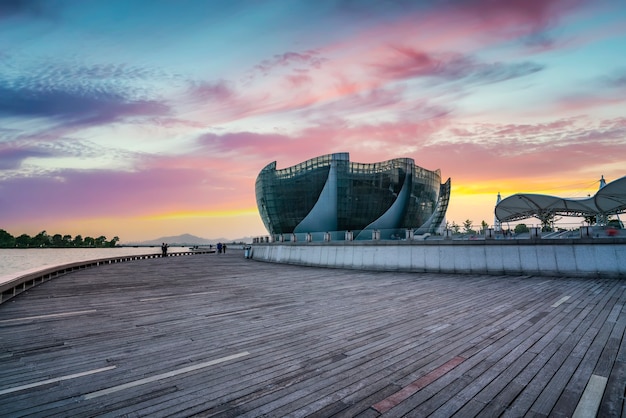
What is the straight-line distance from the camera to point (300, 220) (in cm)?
6669

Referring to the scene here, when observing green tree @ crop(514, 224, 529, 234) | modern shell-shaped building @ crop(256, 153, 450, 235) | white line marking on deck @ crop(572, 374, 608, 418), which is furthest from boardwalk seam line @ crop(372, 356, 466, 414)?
modern shell-shaped building @ crop(256, 153, 450, 235)

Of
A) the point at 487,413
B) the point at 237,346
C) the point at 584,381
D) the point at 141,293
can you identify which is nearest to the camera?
the point at 487,413

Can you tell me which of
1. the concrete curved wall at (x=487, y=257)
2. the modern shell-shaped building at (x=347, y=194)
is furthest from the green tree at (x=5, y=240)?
the concrete curved wall at (x=487, y=257)

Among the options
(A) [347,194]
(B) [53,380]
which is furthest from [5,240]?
(B) [53,380]

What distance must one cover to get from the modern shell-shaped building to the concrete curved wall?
40.6 metres

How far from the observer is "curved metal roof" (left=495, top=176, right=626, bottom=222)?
5516 centimetres

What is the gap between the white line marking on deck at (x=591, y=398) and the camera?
11.5 feet

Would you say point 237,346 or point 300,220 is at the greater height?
point 300,220

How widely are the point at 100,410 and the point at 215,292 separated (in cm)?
847

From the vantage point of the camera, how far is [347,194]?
62.9m

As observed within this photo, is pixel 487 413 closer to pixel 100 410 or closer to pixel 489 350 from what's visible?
pixel 489 350

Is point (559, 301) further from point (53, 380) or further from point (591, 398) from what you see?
point (53, 380)

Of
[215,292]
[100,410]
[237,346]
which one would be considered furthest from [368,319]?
[215,292]

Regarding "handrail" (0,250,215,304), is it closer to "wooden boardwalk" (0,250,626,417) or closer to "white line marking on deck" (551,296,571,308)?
"wooden boardwalk" (0,250,626,417)
